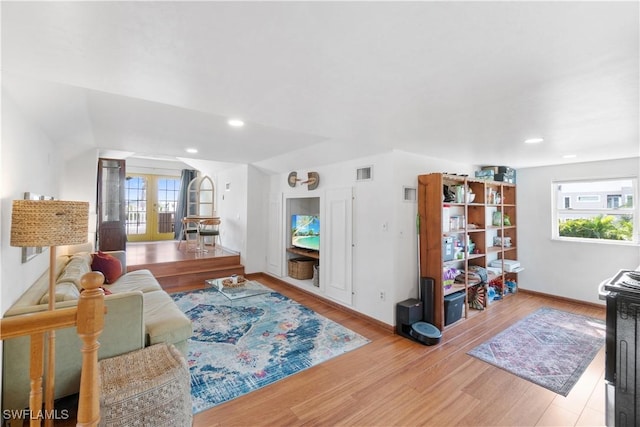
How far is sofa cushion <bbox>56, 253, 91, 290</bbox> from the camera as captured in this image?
8.89 ft

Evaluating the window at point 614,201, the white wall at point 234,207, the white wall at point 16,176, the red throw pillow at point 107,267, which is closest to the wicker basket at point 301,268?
the white wall at point 234,207

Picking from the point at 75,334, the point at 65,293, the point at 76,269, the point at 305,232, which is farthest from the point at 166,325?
the point at 305,232

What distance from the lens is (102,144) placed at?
386cm

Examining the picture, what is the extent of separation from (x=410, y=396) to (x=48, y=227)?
2841 mm

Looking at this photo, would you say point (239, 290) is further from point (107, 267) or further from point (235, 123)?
point (235, 123)

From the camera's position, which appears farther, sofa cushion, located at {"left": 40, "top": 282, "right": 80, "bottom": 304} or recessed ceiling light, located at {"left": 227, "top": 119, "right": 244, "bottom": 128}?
recessed ceiling light, located at {"left": 227, "top": 119, "right": 244, "bottom": 128}

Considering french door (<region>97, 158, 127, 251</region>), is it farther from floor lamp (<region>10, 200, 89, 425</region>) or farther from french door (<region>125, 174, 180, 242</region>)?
floor lamp (<region>10, 200, 89, 425</region>)

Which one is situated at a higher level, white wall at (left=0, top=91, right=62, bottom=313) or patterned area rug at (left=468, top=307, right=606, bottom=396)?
white wall at (left=0, top=91, right=62, bottom=313)

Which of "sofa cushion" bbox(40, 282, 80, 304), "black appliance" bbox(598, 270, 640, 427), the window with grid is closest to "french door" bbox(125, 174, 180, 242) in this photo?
the window with grid

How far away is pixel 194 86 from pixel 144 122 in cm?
141

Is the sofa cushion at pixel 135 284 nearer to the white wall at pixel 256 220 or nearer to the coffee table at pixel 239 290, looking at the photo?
the coffee table at pixel 239 290

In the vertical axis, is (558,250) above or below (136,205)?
below

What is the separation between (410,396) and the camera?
7.20 ft

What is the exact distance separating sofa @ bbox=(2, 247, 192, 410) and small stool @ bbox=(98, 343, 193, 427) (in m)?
0.17
